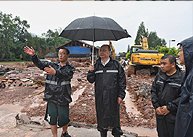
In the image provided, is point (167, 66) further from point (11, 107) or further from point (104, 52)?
point (11, 107)

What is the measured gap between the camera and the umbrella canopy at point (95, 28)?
2355 millimetres

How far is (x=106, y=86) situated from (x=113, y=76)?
0.23 meters

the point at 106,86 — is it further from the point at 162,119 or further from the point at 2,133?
the point at 2,133

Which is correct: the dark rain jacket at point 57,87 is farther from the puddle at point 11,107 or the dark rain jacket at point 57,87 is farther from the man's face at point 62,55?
the puddle at point 11,107

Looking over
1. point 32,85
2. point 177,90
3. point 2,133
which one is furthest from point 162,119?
point 32,85

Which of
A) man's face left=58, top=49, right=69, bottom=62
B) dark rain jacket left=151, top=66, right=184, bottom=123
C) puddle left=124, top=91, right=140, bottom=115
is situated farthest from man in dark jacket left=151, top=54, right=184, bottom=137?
puddle left=124, top=91, right=140, bottom=115

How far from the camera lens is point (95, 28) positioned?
2242mm

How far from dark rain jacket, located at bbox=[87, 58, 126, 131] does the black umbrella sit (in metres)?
0.70

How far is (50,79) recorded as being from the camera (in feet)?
8.09

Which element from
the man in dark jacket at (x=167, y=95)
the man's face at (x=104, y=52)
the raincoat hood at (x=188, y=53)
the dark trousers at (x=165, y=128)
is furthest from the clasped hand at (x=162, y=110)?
the man's face at (x=104, y=52)

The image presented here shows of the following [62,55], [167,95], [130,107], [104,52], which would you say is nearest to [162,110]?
[167,95]

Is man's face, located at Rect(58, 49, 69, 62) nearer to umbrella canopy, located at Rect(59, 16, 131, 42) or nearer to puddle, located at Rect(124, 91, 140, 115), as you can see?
umbrella canopy, located at Rect(59, 16, 131, 42)

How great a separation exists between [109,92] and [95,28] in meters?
1.19

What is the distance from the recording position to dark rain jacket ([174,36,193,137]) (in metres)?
1.23
